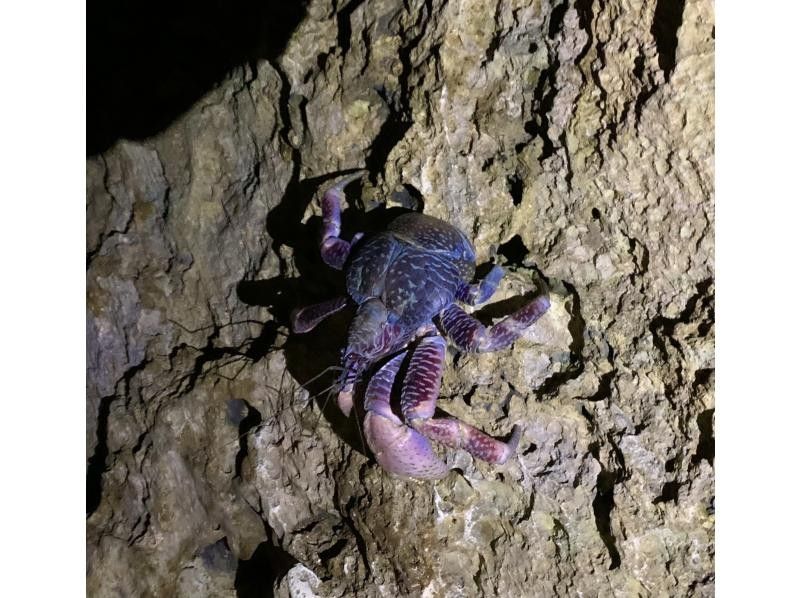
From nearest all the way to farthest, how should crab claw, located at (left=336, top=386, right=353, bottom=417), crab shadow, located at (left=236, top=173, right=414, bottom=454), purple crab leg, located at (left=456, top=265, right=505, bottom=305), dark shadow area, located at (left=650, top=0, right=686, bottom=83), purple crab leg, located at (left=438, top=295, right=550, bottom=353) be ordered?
dark shadow area, located at (left=650, top=0, right=686, bottom=83)
purple crab leg, located at (left=438, top=295, right=550, bottom=353)
purple crab leg, located at (left=456, top=265, right=505, bottom=305)
crab claw, located at (left=336, top=386, right=353, bottom=417)
crab shadow, located at (left=236, top=173, right=414, bottom=454)

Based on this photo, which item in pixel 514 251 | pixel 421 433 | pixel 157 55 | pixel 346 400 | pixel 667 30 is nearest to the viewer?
pixel 667 30

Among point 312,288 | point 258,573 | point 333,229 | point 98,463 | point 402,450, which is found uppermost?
point 333,229

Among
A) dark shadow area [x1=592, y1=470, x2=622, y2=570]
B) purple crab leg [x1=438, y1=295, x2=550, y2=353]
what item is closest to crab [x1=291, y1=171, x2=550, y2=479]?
purple crab leg [x1=438, y1=295, x2=550, y2=353]

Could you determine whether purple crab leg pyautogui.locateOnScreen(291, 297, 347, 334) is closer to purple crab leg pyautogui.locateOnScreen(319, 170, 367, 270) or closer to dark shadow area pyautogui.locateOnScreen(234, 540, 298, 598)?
purple crab leg pyautogui.locateOnScreen(319, 170, 367, 270)

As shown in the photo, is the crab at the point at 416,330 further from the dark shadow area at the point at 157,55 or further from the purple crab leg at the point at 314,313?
the dark shadow area at the point at 157,55

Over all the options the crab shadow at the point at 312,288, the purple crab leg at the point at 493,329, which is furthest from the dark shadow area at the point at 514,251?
the crab shadow at the point at 312,288

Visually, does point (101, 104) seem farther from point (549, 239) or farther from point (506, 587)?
point (506, 587)

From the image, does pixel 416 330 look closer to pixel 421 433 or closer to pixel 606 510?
pixel 421 433

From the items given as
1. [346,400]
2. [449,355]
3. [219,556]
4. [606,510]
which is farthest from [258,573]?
[606,510]
